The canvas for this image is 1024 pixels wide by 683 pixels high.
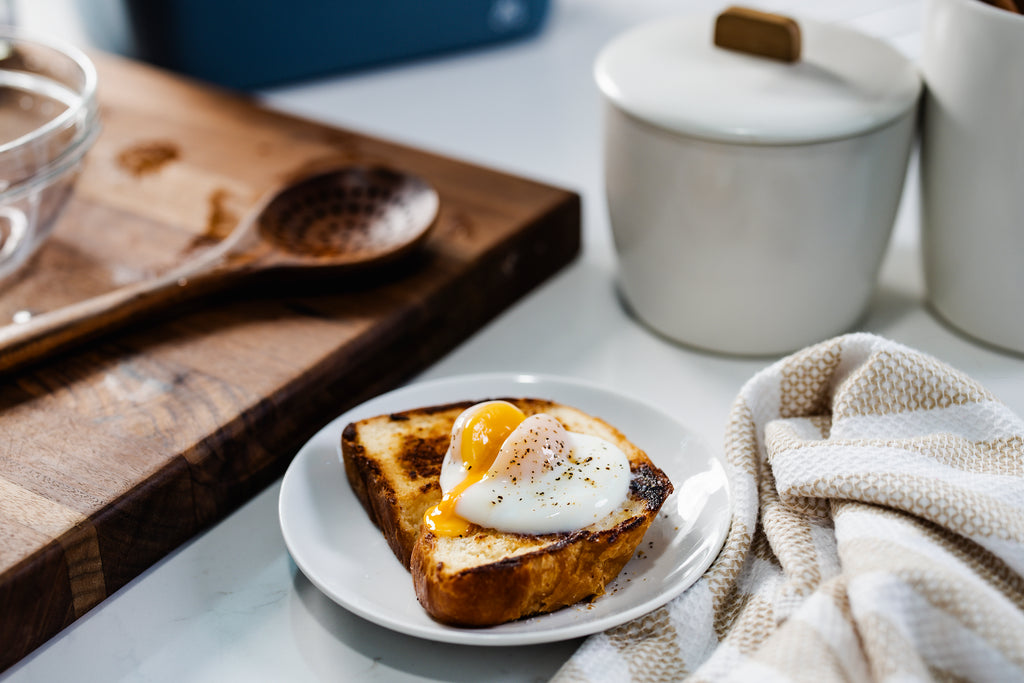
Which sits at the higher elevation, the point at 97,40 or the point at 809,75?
the point at 809,75

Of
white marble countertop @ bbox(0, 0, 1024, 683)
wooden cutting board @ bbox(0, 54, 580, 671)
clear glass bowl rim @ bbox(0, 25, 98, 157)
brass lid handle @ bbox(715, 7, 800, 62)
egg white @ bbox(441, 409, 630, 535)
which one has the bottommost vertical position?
white marble countertop @ bbox(0, 0, 1024, 683)

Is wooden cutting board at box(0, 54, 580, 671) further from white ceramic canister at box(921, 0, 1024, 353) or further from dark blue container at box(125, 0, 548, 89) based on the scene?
white ceramic canister at box(921, 0, 1024, 353)

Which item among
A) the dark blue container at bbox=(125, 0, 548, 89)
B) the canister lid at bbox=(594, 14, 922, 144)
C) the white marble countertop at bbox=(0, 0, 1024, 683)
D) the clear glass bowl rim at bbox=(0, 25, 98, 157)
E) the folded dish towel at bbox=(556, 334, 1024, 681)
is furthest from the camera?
the dark blue container at bbox=(125, 0, 548, 89)

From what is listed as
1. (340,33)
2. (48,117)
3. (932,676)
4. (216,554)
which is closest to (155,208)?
(48,117)

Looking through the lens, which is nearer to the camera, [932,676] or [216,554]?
[932,676]

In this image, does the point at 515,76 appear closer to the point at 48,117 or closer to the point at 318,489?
the point at 48,117

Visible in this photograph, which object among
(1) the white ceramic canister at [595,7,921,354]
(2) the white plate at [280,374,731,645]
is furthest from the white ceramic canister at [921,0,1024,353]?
(2) the white plate at [280,374,731,645]
